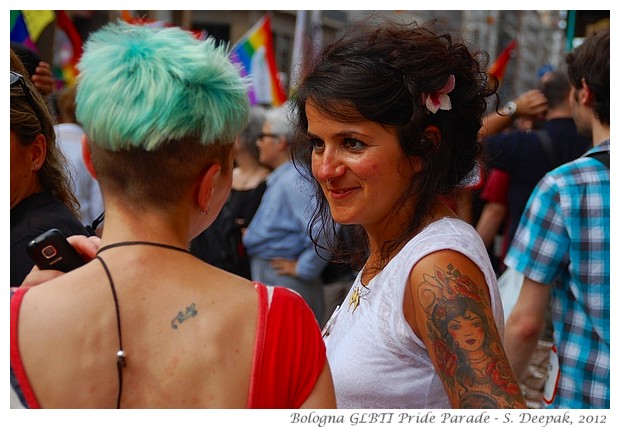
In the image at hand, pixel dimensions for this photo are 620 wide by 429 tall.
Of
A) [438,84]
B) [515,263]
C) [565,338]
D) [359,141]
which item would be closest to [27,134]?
[359,141]

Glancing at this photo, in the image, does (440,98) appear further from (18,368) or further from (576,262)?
(18,368)

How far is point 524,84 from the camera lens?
5928 cm

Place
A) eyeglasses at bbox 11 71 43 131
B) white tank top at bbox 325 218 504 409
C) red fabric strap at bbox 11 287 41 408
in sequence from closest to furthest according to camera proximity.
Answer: red fabric strap at bbox 11 287 41 408, white tank top at bbox 325 218 504 409, eyeglasses at bbox 11 71 43 131

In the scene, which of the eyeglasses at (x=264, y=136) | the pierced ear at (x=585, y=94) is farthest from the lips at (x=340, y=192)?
the eyeglasses at (x=264, y=136)

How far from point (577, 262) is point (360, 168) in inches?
47.2

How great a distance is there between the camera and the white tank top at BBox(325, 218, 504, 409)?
2121mm

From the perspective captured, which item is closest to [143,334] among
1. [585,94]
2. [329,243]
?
[329,243]

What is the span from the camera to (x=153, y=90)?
162 centimetres

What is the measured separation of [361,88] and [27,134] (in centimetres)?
101

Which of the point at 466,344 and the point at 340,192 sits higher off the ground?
the point at 340,192

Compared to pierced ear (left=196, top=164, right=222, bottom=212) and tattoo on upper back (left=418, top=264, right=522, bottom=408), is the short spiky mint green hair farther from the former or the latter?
tattoo on upper back (left=418, top=264, right=522, bottom=408)

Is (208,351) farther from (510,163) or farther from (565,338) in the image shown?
(510,163)

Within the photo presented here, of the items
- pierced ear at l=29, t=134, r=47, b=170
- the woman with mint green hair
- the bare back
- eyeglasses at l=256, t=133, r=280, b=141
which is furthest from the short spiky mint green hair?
eyeglasses at l=256, t=133, r=280, b=141

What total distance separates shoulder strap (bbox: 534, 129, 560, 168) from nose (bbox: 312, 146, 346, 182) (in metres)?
4.15
